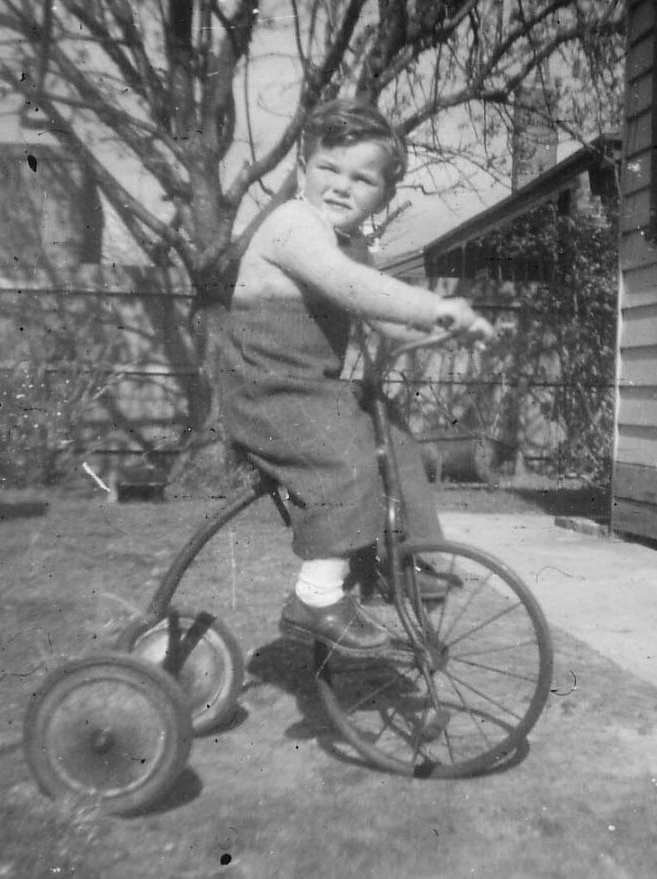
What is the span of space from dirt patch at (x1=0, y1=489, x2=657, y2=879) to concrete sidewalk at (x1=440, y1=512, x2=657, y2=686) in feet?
0.59

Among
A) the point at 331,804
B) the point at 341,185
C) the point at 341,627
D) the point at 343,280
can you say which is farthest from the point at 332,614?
the point at 341,185

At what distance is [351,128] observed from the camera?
6.85 feet

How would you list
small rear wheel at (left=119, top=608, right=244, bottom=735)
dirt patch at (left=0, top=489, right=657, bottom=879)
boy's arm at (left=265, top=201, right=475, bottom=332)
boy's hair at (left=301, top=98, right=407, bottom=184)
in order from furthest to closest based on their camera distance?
small rear wheel at (left=119, top=608, right=244, bottom=735) < boy's hair at (left=301, top=98, right=407, bottom=184) < boy's arm at (left=265, top=201, right=475, bottom=332) < dirt patch at (left=0, top=489, right=657, bottom=879)

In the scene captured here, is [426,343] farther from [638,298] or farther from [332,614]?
[638,298]

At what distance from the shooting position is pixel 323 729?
2.61m

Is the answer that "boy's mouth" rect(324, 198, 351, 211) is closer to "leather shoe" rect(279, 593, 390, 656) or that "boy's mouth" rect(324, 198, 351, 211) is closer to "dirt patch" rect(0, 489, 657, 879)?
"leather shoe" rect(279, 593, 390, 656)

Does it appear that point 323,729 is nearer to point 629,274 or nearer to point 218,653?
point 218,653

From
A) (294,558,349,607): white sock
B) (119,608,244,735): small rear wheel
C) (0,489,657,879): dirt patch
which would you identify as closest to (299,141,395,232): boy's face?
(294,558,349,607): white sock

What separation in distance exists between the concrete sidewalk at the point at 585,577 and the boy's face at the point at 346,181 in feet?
6.00

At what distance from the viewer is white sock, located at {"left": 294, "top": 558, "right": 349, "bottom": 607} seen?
218 cm

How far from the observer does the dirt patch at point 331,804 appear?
1.80 m

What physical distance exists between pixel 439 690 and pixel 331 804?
89 cm

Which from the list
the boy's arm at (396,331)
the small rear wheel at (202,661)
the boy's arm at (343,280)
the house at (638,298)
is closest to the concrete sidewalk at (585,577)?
the house at (638,298)

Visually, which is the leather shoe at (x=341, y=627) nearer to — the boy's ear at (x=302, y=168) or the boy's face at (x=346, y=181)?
the boy's face at (x=346, y=181)
